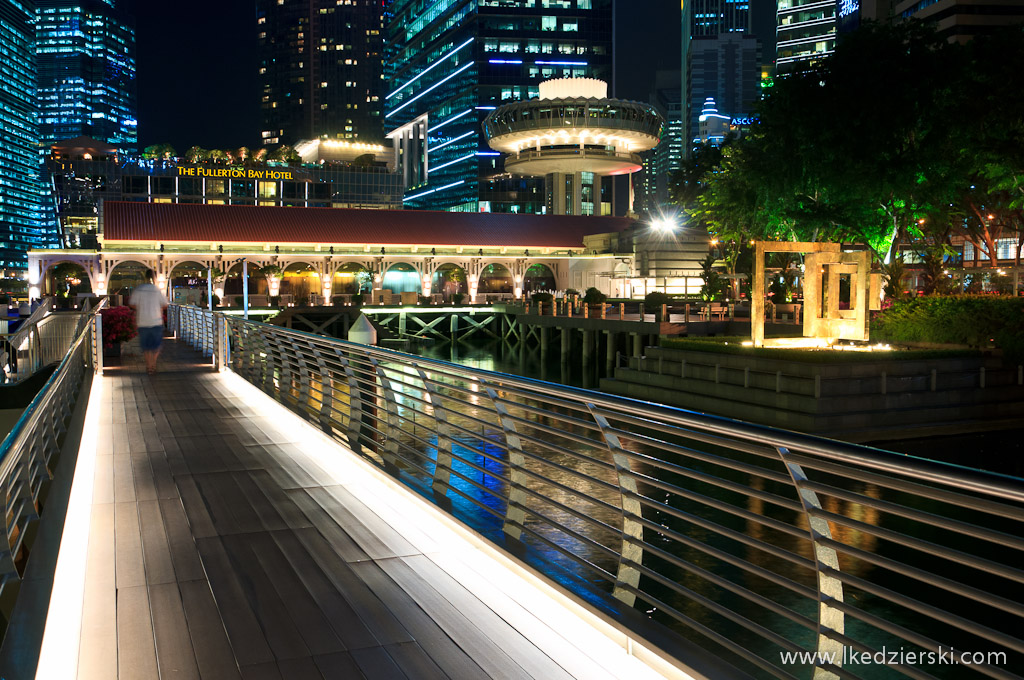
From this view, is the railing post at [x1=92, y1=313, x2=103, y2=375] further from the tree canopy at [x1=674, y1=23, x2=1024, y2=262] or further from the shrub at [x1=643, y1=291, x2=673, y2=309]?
the shrub at [x1=643, y1=291, x2=673, y2=309]

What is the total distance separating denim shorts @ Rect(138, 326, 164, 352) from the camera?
1803 centimetres

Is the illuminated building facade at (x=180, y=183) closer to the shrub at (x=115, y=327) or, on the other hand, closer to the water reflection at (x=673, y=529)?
the shrub at (x=115, y=327)

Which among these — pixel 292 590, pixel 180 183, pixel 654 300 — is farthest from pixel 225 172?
pixel 292 590

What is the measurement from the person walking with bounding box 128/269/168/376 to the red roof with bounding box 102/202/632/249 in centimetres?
3957

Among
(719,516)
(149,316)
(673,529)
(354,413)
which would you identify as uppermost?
(149,316)

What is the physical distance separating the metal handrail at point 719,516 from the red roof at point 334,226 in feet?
124

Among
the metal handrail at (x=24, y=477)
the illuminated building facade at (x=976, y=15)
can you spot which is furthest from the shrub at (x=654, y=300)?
the illuminated building facade at (x=976, y=15)

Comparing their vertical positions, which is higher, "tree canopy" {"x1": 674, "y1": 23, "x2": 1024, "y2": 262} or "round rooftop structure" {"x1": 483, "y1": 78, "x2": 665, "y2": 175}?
"round rooftop structure" {"x1": 483, "y1": 78, "x2": 665, "y2": 175}

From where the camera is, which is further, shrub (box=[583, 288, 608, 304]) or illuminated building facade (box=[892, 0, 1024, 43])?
illuminated building facade (box=[892, 0, 1024, 43])

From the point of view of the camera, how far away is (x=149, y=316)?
686 inches

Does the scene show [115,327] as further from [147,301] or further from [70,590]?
[70,590]

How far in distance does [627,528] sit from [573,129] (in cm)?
8171

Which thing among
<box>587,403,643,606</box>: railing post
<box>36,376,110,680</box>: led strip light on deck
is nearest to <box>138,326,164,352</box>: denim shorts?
<box>36,376,110,680</box>: led strip light on deck

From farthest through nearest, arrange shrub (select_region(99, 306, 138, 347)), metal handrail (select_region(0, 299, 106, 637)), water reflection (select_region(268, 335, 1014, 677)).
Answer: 1. shrub (select_region(99, 306, 138, 347))
2. water reflection (select_region(268, 335, 1014, 677))
3. metal handrail (select_region(0, 299, 106, 637))
